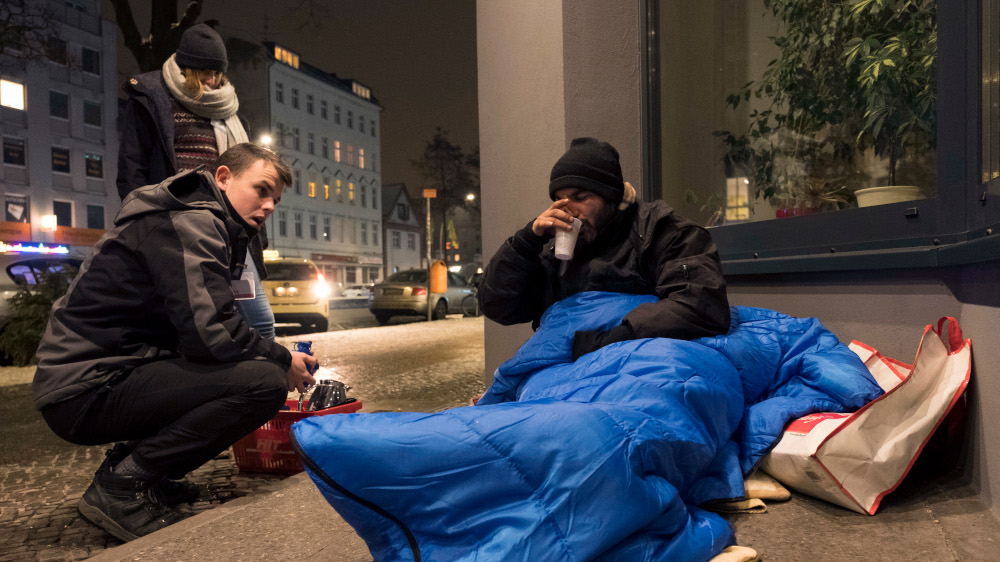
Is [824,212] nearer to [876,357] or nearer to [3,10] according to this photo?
[876,357]

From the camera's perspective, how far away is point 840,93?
3.65m

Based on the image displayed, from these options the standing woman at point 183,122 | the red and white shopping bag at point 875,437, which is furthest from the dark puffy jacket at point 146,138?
the red and white shopping bag at point 875,437

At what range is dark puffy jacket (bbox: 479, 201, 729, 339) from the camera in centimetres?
255

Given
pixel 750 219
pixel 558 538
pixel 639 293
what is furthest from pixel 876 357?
pixel 558 538

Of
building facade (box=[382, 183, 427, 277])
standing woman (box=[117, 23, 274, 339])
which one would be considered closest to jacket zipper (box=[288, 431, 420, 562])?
standing woman (box=[117, 23, 274, 339])

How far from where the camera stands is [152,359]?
8.95 feet

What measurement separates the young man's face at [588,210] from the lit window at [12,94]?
37.3 meters

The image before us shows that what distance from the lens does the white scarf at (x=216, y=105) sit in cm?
360

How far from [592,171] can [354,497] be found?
174 cm

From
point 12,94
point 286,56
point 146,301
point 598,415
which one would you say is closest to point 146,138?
point 146,301

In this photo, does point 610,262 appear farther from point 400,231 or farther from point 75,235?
point 400,231

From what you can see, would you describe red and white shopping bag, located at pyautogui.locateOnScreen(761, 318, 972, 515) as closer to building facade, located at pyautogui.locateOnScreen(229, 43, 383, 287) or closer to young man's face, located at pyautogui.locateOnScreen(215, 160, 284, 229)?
young man's face, located at pyautogui.locateOnScreen(215, 160, 284, 229)

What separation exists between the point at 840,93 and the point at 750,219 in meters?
0.85

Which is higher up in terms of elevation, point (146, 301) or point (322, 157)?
point (322, 157)
